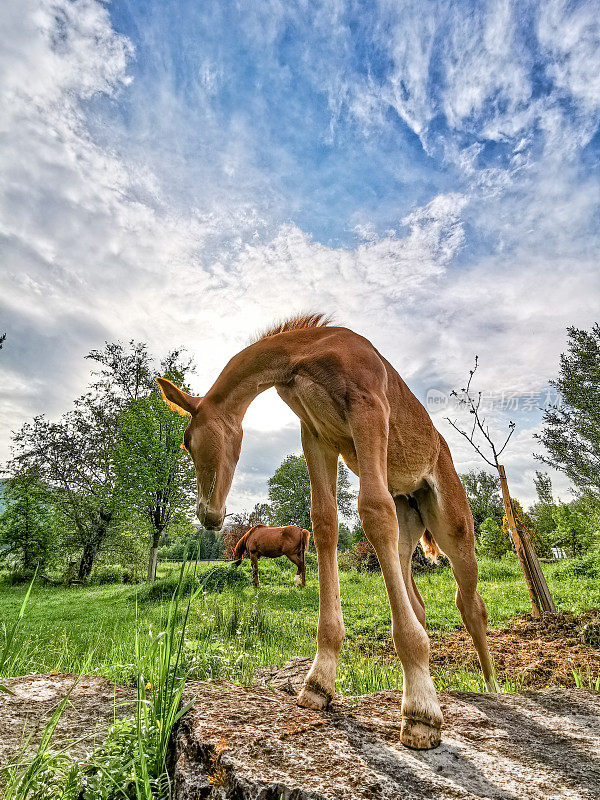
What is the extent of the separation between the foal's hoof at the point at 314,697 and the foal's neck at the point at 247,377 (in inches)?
69.1

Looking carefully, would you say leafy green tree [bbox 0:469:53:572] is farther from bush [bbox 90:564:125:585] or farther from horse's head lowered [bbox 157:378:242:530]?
horse's head lowered [bbox 157:378:242:530]

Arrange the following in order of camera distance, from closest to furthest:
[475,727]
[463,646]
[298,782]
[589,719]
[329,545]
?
1. [298,782]
2. [475,727]
3. [589,719]
4. [329,545]
5. [463,646]

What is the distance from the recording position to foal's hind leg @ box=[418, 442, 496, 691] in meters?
3.63

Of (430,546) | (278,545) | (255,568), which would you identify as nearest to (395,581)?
(430,546)

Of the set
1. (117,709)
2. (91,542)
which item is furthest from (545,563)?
(91,542)

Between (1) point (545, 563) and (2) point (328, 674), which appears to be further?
(1) point (545, 563)

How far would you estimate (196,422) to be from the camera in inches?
121

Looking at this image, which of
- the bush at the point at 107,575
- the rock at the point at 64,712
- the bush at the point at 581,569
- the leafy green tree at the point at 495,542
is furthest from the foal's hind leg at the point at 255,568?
the rock at the point at 64,712

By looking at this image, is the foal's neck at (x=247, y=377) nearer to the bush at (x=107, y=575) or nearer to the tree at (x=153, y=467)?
the tree at (x=153, y=467)

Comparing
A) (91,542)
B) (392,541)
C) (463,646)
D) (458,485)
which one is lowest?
(463,646)

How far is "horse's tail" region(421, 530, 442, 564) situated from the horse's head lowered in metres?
2.12

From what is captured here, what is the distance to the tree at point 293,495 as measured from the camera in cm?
4325

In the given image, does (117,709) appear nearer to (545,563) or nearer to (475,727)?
(475,727)

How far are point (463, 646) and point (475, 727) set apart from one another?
6.25m
